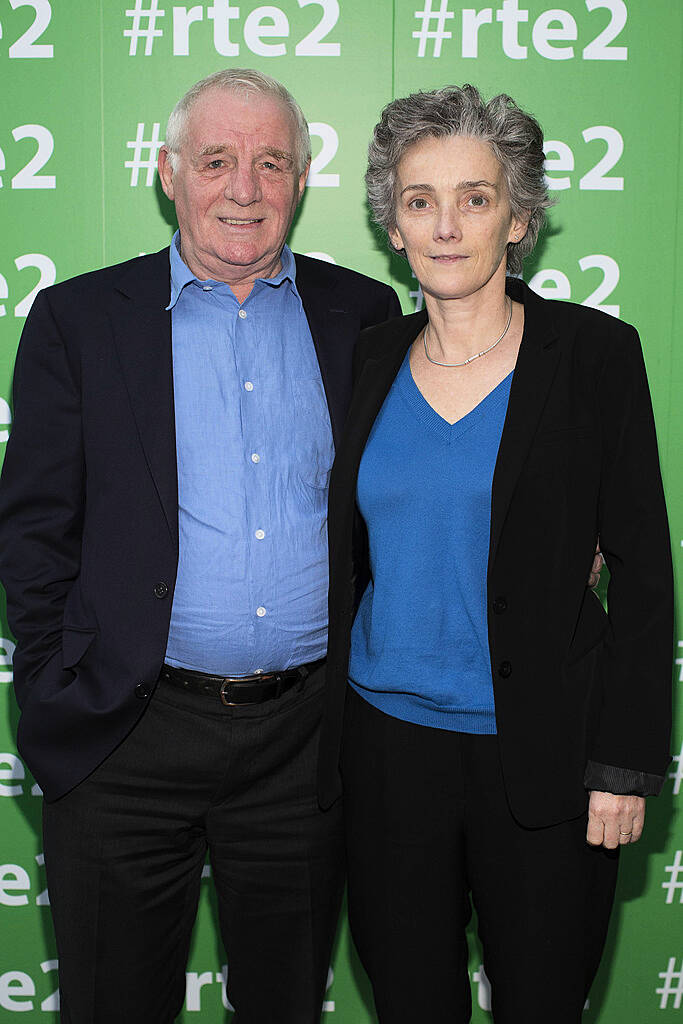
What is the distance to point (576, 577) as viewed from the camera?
1591 mm

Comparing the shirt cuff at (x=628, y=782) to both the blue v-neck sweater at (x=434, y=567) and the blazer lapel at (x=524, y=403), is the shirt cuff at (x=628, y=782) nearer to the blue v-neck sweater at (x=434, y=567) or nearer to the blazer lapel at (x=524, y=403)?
the blue v-neck sweater at (x=434, y=567)

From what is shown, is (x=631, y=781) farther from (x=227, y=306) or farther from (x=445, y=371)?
(x=227, y=306)

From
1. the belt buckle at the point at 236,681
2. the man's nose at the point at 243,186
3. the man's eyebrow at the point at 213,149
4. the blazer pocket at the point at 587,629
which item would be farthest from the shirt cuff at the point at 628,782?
the man's eyebrow at the point at 213,149

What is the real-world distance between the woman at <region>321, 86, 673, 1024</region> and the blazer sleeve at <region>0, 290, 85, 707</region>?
1.74 ft

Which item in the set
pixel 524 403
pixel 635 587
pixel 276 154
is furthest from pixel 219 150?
pixel 635 587

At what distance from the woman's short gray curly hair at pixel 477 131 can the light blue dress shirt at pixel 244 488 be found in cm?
40

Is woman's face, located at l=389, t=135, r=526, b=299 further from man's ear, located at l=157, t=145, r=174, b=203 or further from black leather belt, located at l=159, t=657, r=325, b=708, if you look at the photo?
black leather belt, located at l=159, t=657, r=325, b=708

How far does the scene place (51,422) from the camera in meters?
1.79

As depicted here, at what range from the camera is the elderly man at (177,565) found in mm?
1777

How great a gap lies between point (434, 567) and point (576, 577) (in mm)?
240

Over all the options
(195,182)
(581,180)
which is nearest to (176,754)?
(195,182)

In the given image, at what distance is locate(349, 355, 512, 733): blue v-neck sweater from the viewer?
1.58 m

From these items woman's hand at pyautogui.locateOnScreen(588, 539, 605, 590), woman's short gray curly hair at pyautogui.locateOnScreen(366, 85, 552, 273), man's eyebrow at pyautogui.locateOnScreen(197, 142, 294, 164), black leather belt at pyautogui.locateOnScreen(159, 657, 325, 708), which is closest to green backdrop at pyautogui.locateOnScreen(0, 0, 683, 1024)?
man's eyebrow at pyautogui.locateOnScreen(197, 142, 294, 164)

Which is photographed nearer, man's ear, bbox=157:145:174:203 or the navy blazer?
the navy blazer
